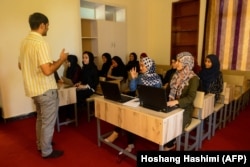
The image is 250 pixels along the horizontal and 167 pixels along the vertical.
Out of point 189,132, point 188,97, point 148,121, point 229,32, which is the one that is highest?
point 229,32

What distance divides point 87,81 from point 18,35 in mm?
1426

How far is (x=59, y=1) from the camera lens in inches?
155

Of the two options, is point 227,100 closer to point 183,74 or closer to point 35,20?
point 183,74

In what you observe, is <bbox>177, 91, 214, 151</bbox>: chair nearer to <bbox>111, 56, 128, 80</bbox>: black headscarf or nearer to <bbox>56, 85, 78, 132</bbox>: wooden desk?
<bbox>56, 85, 78, 132</bbox>: wooden desk

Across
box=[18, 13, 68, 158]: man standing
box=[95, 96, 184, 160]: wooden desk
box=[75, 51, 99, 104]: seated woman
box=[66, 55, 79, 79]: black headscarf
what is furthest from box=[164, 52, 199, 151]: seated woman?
box=[66, 55, 79, 79]: black headscarf

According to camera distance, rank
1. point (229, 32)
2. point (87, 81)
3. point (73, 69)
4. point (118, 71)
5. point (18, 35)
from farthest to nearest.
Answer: point (118, 71)
point (229, 32)
point (73, 69)
point (87, 81)
point (18, 35)

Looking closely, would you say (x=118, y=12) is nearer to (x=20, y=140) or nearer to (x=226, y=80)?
(x=226, y=80)

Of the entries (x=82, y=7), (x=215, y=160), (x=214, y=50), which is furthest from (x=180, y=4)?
(x=215, y=160)

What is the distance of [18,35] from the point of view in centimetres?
351

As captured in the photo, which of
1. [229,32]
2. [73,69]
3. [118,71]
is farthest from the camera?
[118,71]

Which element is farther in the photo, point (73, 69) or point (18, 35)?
point (73, 69)

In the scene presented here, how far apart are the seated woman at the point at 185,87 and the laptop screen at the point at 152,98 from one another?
0.63ft

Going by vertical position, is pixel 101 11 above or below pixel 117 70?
above

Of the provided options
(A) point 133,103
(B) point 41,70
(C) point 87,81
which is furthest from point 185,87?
(C) point 87,81
